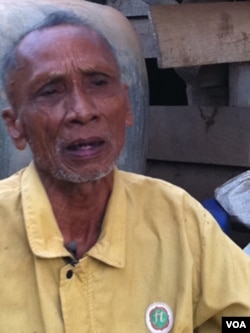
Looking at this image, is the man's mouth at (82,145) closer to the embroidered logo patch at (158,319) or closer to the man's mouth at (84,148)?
→ the man's mouth at (84,148)

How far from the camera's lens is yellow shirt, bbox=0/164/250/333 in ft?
4.74

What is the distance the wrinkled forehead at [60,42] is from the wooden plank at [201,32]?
91 cm

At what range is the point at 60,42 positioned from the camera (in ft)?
4.69

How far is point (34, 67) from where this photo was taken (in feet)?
4.70

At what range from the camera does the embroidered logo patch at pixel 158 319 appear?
1.48m

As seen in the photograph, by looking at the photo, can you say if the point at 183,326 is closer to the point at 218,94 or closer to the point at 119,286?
the point at 119,286

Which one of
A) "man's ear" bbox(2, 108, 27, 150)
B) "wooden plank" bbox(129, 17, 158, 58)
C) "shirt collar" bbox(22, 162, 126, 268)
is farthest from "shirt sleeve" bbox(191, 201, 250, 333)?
"wooden plank" bbox(129, 17, 158, 58)

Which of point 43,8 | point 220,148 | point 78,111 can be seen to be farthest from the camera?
point 220,148

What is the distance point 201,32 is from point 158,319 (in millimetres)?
1205

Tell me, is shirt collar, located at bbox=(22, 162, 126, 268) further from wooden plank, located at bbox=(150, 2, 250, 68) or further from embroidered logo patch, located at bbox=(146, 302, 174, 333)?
wooden plank, located at bbox=(150, 2, 250, 68)

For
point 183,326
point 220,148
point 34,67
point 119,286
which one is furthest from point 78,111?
point 220,148

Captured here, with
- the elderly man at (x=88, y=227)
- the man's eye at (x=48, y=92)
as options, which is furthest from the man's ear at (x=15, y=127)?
the man's eye at (x=48, y=92)

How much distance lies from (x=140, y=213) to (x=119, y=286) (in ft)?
0.54

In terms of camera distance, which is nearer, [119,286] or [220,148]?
[119,286]
